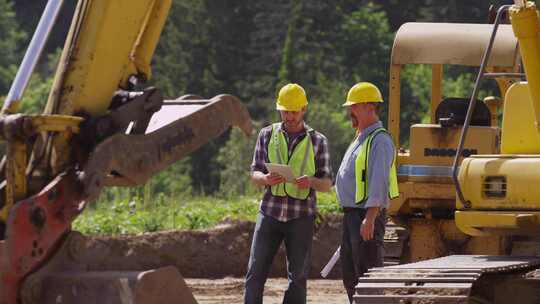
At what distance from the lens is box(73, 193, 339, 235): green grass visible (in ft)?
64.6

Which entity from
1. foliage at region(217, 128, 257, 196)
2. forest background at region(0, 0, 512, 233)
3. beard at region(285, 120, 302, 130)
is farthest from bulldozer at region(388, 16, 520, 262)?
forest background at region(0, 0, 512, 233)

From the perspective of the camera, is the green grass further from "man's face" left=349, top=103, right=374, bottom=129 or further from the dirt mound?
"man's face" left=349, top=103, right=374, bottom=129

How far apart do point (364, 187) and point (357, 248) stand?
411mm

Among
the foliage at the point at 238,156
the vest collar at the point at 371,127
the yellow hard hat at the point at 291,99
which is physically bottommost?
the foliage at the point at 238,156

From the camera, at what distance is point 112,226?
64.6 ft

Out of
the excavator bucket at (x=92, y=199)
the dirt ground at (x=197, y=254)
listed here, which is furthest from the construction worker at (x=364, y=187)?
the dirt ground at (x=197, y=254)

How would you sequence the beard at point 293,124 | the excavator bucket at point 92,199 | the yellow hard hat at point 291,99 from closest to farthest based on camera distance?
the excavator bucket at point 92,199 → the yellow hard hat at point 291,99 → the beard at point 293,124

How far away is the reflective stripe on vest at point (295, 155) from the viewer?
37.9 ft

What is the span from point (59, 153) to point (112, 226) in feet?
Answer: 31.5

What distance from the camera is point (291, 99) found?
37.8 ft

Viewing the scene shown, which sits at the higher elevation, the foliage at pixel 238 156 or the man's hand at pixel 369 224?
the man's hand at pixel 369 224

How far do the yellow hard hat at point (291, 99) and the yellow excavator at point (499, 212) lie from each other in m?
1.55

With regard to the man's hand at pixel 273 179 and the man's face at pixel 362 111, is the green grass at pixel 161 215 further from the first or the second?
the man's face at pixel 362 111

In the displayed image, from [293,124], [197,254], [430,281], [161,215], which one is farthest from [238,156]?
[430,281]
